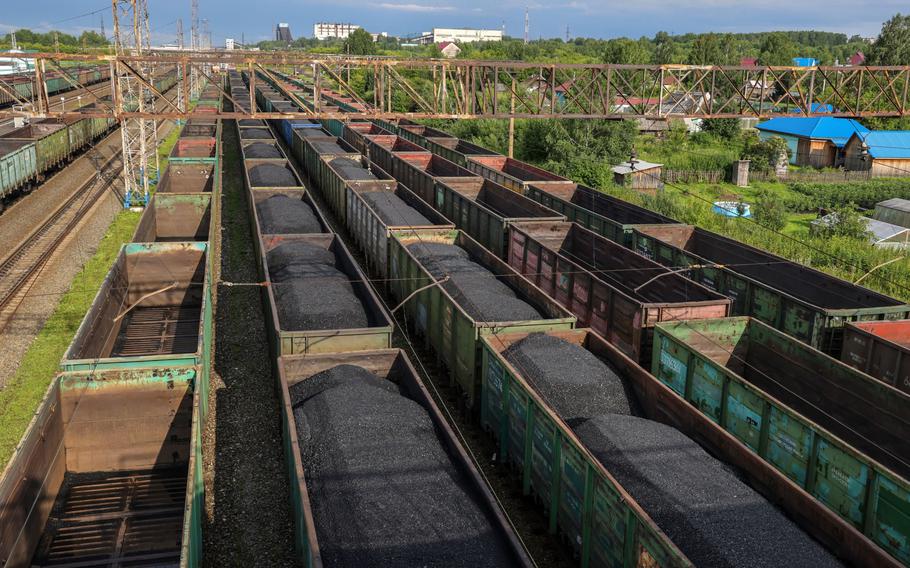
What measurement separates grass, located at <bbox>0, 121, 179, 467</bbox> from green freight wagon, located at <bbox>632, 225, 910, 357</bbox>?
13761 mm

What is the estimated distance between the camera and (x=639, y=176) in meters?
44.7

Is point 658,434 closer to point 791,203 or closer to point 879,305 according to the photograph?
point 879,305

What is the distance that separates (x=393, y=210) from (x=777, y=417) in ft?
49.5

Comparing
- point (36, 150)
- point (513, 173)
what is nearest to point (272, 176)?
point (513, 173)

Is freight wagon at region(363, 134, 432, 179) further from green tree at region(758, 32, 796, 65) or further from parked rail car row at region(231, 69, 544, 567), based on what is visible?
green tree at region(758, 32, 796, 65)

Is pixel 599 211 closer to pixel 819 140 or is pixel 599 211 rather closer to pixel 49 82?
pixel 819 140

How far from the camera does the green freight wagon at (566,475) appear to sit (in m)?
7.76

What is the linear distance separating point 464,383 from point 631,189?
30.9 meters

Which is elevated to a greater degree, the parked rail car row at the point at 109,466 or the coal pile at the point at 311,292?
the coal pile at the point at 311,292

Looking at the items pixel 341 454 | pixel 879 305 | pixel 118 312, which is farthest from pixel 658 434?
pixel 118 312

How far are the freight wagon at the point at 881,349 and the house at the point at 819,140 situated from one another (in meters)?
46.1

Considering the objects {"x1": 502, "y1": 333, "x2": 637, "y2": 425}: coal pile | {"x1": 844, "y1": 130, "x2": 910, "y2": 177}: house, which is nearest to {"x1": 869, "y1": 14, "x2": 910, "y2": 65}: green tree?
{"x1": 844, "y1": 130, "x2": 910, "y2": 177}: house

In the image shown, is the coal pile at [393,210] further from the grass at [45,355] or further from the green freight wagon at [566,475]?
the green freight wagon at [566,475]

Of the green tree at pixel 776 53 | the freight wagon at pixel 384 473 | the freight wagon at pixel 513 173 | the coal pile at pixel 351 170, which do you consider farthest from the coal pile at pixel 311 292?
the green tree at pixel 776 53
